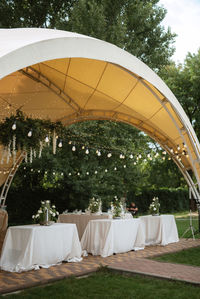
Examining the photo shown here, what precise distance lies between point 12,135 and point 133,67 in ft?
9.86

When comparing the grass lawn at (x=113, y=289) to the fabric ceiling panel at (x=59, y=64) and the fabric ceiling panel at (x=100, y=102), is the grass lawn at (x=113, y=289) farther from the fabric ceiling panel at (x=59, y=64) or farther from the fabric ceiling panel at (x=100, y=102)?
the fabric ceiling panel at (x=100, y=102)

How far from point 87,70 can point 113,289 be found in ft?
15.9

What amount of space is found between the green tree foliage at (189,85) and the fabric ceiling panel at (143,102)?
9.65 meters

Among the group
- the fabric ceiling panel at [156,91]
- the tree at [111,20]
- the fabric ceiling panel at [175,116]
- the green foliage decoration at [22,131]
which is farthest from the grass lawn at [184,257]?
the tree at [111,20]

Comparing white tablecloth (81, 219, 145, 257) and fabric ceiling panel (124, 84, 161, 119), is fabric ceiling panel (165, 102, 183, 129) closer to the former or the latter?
fabric ceiling panel (124, 84, 161, 119)

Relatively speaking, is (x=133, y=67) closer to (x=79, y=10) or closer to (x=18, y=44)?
(x=18, y=44)

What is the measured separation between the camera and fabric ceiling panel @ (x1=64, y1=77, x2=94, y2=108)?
9133 millimetres

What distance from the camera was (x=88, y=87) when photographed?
9.18m

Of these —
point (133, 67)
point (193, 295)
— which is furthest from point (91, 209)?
point (193, 295)

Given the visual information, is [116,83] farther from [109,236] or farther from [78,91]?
[109,236]

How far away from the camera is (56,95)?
10.1 metres

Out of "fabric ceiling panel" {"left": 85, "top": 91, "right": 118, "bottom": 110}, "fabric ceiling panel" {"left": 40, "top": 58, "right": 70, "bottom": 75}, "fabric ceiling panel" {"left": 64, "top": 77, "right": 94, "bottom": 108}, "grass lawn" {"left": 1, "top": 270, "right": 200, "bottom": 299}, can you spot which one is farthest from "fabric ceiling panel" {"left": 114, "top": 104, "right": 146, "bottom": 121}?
"grass lawn" {"left": 1, "top": 270, "right": 200, "bottom": 299}

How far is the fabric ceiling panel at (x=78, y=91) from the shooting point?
913 cm

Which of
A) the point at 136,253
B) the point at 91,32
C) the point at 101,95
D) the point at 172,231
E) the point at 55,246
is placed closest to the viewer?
the point at 55,246
